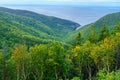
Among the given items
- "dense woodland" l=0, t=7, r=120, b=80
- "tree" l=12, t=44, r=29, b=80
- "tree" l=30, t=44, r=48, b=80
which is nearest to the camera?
"dense woodland" l=0, t=7, r=120, b=80

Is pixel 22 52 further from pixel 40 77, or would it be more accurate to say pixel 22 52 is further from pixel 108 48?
pixel 108 48

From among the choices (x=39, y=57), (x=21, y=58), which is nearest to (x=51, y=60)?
(x=39, y=57)

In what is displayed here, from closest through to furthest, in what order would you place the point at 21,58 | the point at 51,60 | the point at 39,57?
the point at 21,58 < the point at 51,60 < the point at 39,57

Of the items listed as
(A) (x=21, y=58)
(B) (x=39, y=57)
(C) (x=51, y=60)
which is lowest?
(C) (x=51, y=60)

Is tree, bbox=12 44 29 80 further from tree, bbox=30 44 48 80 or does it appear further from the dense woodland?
tree, bbox=30 44 48 80

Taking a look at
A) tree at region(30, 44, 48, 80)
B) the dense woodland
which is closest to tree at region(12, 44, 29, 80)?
the dense woodland

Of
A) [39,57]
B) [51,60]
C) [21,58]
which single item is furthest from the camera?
[39,57]

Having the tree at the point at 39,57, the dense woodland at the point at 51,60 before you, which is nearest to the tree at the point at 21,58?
the dense woodland at the point at 51,60

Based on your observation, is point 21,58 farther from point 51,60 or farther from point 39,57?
point 51,60

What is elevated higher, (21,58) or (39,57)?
(39,57)

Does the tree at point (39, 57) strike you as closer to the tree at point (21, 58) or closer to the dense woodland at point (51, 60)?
the dense woodland at point (51, 60)

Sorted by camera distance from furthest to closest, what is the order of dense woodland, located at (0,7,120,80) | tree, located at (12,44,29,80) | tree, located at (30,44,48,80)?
1. tree, located at (30,44,48,80)
2. tree, located at (12,44,29,80)
3. dense woodland, located at (0,7,120,80)
